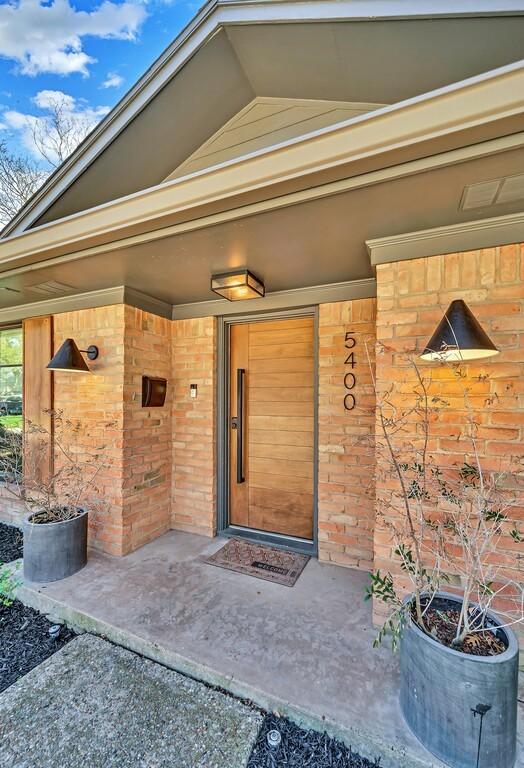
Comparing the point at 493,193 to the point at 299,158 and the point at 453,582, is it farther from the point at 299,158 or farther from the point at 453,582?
the point at 453,582

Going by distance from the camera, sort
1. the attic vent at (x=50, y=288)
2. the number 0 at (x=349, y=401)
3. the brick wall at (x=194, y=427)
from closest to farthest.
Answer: the number 0 at (x=349, y=401), the attic vent at (x=50, y=288), the brick wall at (x=194, y=427)

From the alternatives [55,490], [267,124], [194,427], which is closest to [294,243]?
[267,124]

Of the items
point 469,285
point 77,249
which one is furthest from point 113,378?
point 469,285

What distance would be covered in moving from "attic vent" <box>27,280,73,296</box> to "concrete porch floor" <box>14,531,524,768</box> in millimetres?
2311

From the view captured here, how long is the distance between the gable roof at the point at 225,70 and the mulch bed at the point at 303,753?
306cm

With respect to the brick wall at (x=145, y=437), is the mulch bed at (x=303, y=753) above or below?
below

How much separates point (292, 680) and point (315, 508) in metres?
1.36

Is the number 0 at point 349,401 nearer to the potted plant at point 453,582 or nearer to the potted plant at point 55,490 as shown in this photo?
the potted plant at point 453,582

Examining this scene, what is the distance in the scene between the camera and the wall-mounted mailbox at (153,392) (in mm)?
3106

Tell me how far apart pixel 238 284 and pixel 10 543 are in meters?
3.34

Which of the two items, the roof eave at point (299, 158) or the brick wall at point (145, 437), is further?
the brick wall at point (145, 437)

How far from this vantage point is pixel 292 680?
1646 millimetres

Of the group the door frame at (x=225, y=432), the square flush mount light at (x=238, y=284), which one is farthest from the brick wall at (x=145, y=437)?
the square flush mount light at (x=238, y=284)

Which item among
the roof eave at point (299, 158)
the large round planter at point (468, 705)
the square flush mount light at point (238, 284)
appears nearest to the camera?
the roof eave at point (299, 158)
